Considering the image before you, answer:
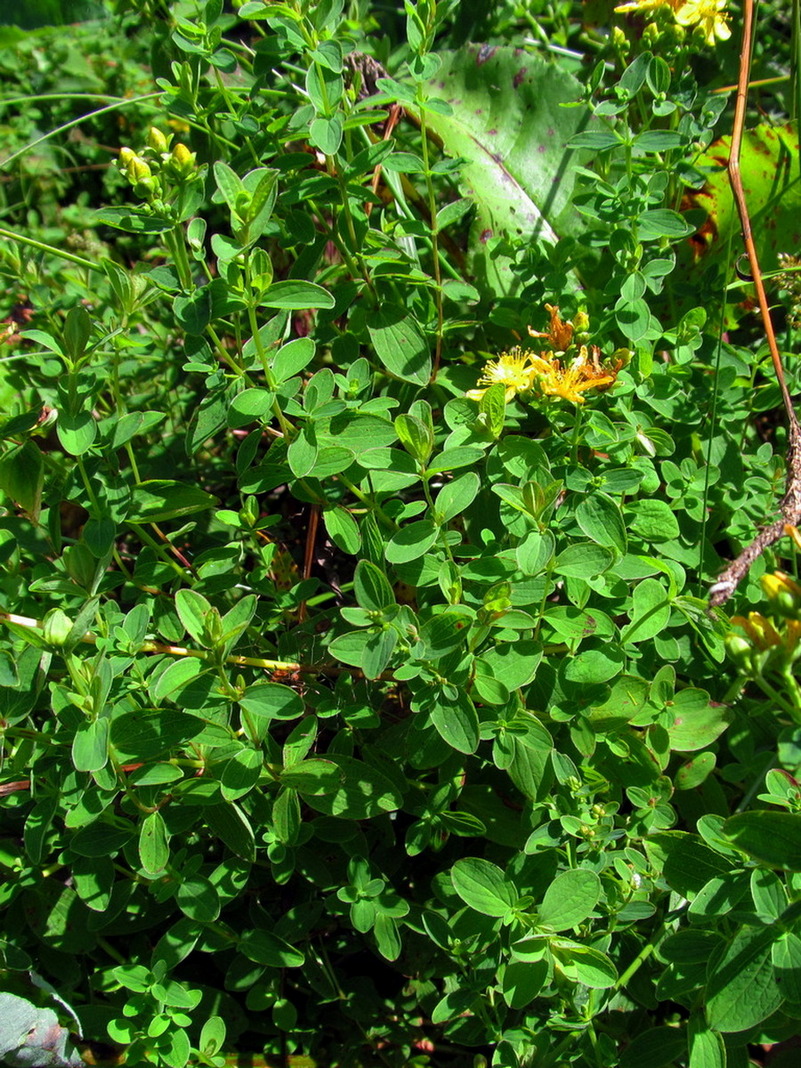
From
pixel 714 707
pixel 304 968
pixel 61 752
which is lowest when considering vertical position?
pixel 304 968

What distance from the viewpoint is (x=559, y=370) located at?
58.6 inches

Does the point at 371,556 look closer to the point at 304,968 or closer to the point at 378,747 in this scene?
the point at 378,747

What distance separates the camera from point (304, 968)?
5.40 ft

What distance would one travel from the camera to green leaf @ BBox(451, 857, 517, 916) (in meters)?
1.35

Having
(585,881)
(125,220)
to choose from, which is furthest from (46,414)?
(585,881)

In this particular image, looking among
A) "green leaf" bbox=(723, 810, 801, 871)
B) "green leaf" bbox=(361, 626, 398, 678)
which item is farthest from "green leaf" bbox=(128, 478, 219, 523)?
"green leaf" bbox=(723, 810, 801, 871)

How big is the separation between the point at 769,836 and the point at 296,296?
0.95 metres

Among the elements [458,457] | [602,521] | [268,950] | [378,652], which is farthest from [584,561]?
[268,950]

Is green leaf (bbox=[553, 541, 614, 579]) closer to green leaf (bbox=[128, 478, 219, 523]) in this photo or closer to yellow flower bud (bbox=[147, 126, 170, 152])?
green leaf (bbox=[128, 478, 219, 523])

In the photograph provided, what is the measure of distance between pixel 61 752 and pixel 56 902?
1.08ft

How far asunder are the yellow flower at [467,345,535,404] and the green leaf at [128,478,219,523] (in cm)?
48

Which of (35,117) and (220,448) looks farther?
(35,117)

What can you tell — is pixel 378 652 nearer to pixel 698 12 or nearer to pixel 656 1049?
pixel 656 1049

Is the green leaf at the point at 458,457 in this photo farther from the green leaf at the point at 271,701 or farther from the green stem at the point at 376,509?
the green leaf at the point at 271,701
